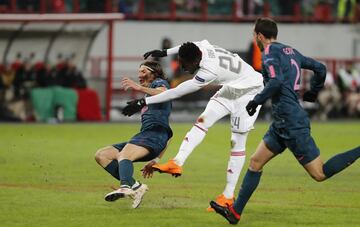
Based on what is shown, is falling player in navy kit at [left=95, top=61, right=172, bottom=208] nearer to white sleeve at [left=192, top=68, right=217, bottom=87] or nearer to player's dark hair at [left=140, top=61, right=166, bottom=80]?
player's dark hair at [left=140, top=61, right=166, bottom=80]

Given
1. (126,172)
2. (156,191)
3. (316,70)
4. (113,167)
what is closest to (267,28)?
(316,70)

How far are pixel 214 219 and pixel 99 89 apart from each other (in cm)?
1878

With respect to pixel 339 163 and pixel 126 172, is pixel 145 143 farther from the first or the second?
pixel 339 163

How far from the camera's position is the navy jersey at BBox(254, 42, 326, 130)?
10.0 m

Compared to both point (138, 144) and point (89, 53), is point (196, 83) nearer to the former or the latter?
point (138, 144)

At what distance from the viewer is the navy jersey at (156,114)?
11633 millimetres

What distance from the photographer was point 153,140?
11.5 m

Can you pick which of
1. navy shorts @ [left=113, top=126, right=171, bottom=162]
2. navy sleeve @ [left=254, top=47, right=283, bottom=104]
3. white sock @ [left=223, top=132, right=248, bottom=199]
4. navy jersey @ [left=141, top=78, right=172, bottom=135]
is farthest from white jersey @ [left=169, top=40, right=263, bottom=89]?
navy sleeve @ [left=254, top=47, right=283, bottom=104]

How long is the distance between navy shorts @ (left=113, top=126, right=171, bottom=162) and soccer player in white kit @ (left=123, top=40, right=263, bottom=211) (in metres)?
0.39

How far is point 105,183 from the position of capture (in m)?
14.2

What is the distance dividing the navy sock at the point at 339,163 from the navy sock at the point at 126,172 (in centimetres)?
229

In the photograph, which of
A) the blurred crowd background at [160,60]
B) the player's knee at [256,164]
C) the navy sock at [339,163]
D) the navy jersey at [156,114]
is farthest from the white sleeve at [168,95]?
the blurred crowd background at [160,60]

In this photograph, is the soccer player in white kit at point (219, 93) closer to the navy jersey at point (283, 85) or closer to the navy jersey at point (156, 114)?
the navy jersey at point (156, 114)

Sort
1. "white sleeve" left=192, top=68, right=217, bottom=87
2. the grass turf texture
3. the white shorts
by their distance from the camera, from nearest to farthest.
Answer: the grass turf texture, "white sleeve" left=192, top=68, right=217, bottom=87, the white shorts
